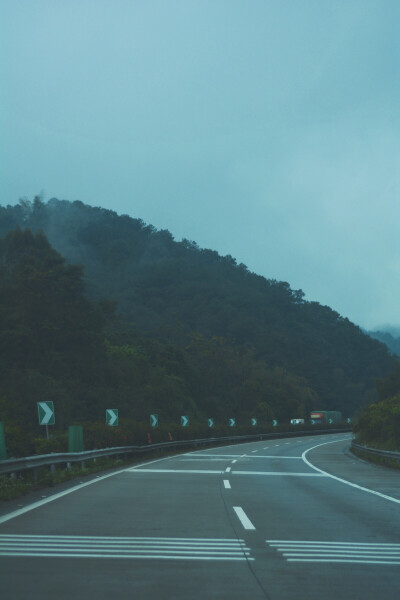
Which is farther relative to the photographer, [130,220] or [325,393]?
[130,220]

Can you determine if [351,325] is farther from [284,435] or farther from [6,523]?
[6,523]

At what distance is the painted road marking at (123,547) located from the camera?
7398 mm

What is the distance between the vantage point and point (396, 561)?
7406 millimetres

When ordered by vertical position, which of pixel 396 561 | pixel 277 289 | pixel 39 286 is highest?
pixel 277 289

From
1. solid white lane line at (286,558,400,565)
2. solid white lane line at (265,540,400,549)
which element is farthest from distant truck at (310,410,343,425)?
solid white lane line at (286,558,400,565)

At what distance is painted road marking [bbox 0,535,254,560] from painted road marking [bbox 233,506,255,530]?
123 centimetres

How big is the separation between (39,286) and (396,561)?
6293 cm

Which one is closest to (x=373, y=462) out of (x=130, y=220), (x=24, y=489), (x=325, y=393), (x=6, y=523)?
(x=24, y=489)

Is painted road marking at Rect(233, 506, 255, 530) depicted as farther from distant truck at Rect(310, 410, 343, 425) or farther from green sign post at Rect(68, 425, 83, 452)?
distant truck at Rect(310, 410, 343, 425)

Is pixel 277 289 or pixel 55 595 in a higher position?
pixel 277 289

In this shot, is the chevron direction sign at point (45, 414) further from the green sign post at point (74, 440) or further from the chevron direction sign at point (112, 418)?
the chevron direction sign at point (112, 418)

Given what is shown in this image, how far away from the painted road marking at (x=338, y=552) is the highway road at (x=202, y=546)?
0.04ft

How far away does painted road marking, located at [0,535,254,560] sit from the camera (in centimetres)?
740

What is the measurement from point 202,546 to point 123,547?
2.87 feet
